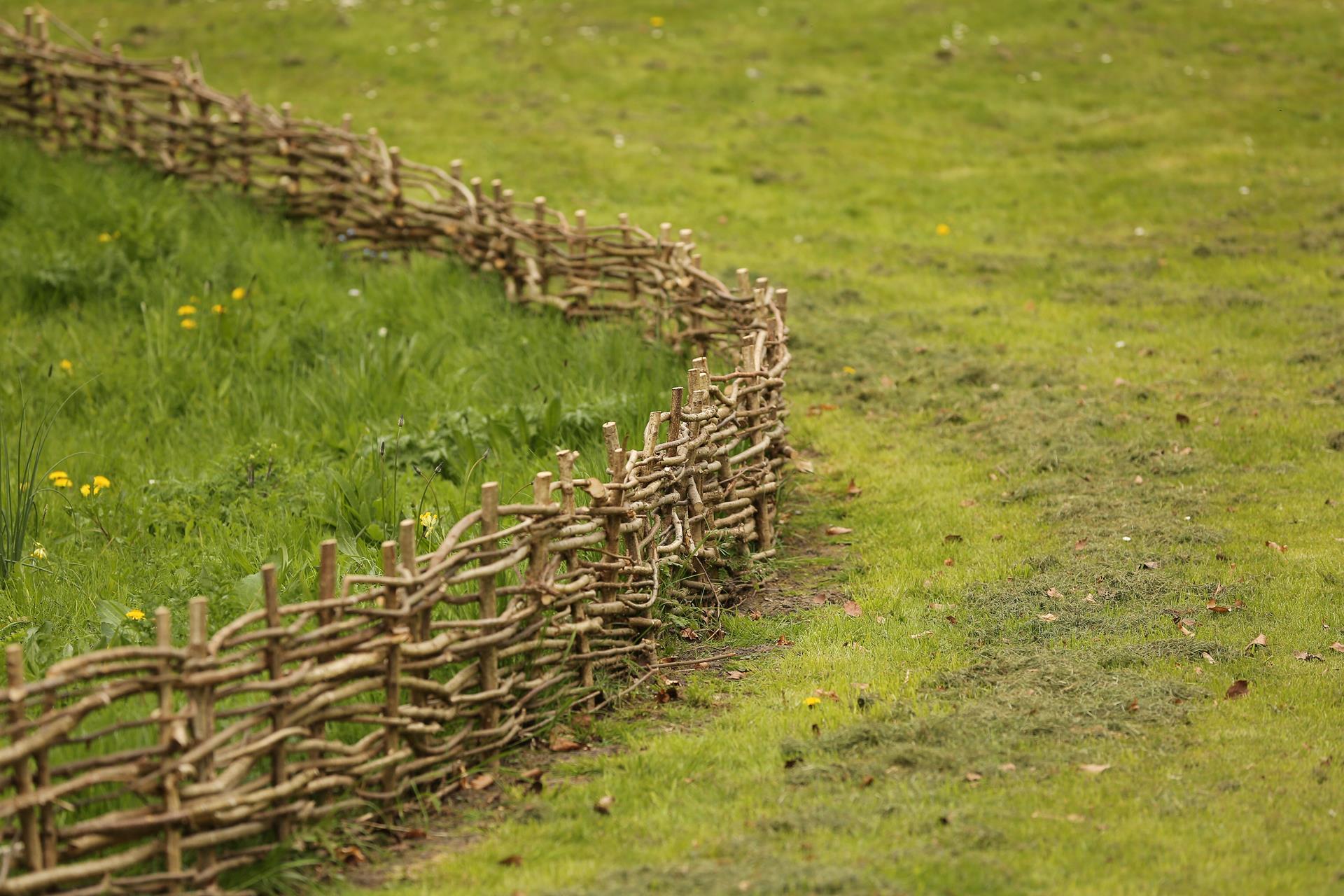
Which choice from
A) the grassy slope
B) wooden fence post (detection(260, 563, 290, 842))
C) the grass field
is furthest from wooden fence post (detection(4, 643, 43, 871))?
the grassy slope

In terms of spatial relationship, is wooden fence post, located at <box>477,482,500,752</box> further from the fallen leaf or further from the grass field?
the fallen leaf

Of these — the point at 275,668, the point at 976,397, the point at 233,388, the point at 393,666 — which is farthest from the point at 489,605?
the point at 976,397

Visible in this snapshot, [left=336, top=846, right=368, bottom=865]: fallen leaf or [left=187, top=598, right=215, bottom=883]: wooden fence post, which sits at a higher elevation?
[left=187, top=598, right=215, bottom=883]: wooden fence post

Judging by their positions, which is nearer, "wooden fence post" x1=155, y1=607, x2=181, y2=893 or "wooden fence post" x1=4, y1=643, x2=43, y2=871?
"wooden fence post" x1=4, y1=643, x2=43, y2=871

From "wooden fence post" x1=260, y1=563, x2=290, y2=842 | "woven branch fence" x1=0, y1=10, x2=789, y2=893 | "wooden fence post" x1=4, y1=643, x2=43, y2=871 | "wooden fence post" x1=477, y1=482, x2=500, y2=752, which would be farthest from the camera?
"wooden fence post" x1=477, y1=482, x2=500, y2=752

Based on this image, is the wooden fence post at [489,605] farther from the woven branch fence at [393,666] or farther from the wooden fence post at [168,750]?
the wooden fence post at [168,750]

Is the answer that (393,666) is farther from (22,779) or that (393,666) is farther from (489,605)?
(22,779)

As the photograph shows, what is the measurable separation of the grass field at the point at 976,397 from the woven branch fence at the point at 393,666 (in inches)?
13.6

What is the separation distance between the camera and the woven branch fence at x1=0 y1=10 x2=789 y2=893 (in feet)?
11.2

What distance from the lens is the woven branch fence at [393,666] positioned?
3.42 metres

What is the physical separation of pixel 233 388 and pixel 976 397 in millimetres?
4408

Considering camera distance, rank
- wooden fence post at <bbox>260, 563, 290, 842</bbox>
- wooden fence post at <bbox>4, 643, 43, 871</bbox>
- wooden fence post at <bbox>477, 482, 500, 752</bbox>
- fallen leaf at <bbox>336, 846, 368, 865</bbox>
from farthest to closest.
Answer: wooden fence post at <bbox>477, 482, 500, 752</bbox> < fallen leaf at <bbox>336, 846, 368, 865</bbox> < wooden fence post at <bbox>260, 563, 290, 842</bbox> < wooden fence post at <bbox>4, 643, 43, 871</bbox>

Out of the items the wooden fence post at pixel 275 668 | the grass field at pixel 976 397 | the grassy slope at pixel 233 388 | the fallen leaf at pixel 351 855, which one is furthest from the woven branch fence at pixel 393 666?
the grassy slope at pixel 233 388

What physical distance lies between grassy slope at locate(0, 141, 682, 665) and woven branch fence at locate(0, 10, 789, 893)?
53 cm
